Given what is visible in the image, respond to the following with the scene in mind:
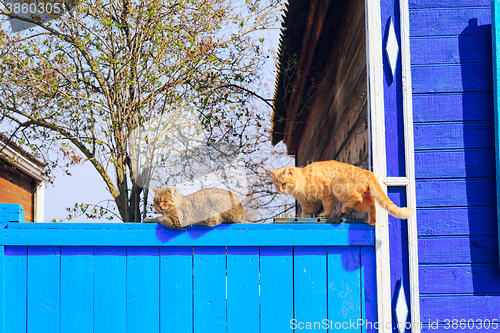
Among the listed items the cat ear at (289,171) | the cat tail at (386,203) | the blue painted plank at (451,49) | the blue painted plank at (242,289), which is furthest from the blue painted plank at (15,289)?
the blue painted plank at (451,49)

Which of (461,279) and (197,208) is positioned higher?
(197,208)

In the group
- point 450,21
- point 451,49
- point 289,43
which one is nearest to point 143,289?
point 451,49

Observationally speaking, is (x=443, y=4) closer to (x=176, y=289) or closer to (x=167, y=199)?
(x=167, y=199)

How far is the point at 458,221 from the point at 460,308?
53 centimetres

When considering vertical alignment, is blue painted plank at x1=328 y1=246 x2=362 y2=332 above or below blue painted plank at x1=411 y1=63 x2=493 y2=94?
below

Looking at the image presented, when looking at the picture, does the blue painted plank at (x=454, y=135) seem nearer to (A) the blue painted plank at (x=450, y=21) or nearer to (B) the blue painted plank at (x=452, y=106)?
(B) the blue painted plank at (x=452, y=106)

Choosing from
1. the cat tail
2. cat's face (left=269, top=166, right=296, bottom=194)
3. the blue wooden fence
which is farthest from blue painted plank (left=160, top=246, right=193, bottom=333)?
the cat tail

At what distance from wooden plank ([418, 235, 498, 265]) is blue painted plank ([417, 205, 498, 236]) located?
37 mm

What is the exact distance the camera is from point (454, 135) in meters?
2.59

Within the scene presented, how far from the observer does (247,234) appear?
2.48 m

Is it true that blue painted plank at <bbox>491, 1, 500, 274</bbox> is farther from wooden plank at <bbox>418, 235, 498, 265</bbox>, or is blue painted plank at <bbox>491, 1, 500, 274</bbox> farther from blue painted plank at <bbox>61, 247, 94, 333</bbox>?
blue painted plank at <bbox>61, 247, 94, 333</bbox>

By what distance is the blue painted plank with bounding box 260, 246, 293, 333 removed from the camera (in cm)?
245

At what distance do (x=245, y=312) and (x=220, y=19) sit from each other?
4315 millimetres

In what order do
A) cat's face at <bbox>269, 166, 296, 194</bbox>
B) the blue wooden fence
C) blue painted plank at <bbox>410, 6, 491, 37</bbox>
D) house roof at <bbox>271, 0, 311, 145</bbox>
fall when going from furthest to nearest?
house roof at <bbox>271, 0, 311, 145</bbox>
cat's face at <bbox>269, 166, 296, 194</bbox>
blue painted plank at <bbox>410, 6, 491, 37</bbox>
the blue wooden fence
